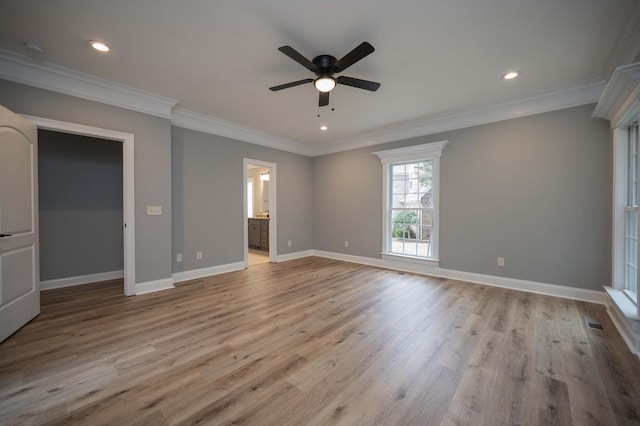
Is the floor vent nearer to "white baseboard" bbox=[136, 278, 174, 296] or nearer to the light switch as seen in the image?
"white baseboard" bbox=[136, 278, 174, 296]

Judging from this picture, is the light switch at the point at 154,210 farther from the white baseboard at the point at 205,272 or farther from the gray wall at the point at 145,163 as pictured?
the white baseboard at the point at 205,272

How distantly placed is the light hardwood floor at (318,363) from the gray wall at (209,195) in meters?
1.22

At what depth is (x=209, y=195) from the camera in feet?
15.1

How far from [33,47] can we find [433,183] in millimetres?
5362

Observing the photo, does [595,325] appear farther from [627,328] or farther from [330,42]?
[330,42]

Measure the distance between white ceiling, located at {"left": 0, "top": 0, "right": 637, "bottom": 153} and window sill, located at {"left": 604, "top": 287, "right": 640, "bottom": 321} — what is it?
2454 mm

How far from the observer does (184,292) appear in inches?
143

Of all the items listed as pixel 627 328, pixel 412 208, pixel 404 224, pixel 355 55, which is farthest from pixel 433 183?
pixel 355 55

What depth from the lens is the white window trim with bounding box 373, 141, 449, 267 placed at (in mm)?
4480

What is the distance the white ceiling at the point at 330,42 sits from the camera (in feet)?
6.59

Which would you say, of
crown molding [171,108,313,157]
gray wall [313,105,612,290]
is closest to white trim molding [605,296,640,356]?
gray wall [313,105,612,290]

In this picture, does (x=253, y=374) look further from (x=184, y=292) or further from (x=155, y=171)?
(x=155, y=171)

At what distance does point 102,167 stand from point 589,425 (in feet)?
20.6

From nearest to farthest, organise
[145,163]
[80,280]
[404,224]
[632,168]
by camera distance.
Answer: [632,168] → [145,163] → [80,280] → [404,224]
